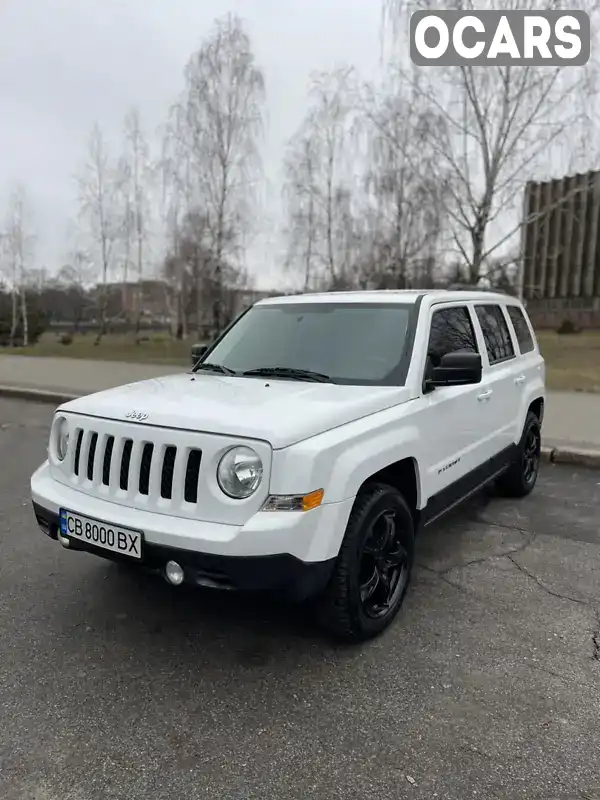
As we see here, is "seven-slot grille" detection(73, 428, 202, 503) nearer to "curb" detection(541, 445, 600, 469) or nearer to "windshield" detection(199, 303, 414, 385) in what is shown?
"windshield" detection(199, 303, 414, 385)

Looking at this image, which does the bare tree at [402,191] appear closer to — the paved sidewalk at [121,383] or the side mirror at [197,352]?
the paved sidewalk at [121,383]

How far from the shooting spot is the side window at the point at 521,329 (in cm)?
563

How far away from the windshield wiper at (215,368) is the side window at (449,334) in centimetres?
130

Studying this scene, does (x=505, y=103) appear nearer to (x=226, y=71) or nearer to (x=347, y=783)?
(x=226, y=71)

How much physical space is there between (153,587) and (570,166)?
17.0 meters

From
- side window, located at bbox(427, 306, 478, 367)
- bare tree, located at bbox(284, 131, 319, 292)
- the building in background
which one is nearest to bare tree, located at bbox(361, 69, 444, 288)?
bare tree, located at bbox(284, 131, 319, 292)

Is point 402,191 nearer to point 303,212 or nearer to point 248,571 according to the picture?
point 303,212

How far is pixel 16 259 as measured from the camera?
38750 millimetres

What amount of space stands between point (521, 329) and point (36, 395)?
10.5m

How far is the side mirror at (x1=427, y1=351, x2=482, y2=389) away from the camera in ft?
11.6

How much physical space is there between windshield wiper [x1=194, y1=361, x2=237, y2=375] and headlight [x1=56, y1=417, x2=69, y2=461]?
42.6 inches

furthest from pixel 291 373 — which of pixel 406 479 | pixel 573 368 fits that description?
pixel 573 368

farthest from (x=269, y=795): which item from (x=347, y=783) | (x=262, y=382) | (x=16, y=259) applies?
(x=16, y=259)

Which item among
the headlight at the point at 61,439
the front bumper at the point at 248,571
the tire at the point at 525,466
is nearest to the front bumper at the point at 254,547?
the front bumper at the point at 248,571
